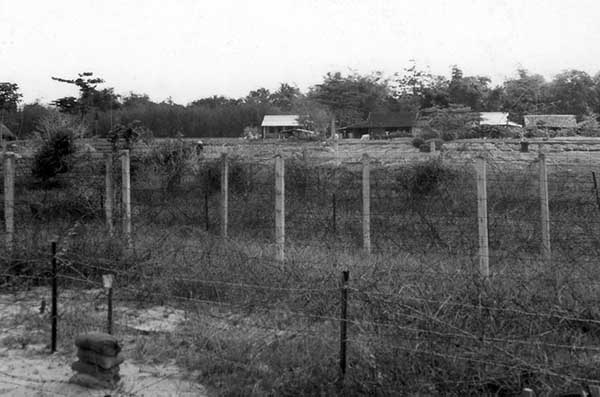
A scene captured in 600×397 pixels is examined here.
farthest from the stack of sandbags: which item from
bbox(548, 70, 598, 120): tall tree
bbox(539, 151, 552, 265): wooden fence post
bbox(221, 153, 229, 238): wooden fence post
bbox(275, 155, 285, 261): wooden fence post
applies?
bbox(548, 70, 598, 120): tall tree

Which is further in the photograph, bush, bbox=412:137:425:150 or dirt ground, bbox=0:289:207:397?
bush, bbox=412:137:425:150

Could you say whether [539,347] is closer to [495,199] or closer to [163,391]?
[163,391]

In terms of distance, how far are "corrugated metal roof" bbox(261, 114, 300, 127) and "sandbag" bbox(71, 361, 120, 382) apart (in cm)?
3400

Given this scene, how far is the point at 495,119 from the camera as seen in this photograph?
107 feet

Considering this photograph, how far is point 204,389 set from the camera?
5129 mm

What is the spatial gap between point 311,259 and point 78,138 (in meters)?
13.6

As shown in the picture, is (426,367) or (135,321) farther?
(135,321)

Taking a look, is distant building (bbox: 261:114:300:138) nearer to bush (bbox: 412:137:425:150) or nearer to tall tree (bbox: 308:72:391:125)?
tall tree (bbox: 308:72:391:125)

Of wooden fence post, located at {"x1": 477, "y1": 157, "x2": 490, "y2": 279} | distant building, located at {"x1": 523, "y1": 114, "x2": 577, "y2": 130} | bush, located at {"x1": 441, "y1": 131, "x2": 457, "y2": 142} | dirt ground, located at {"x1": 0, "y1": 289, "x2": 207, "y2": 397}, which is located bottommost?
dirt ground, located at {"x1": 0, "y1": 289, "x2": 207, "y2": 397}

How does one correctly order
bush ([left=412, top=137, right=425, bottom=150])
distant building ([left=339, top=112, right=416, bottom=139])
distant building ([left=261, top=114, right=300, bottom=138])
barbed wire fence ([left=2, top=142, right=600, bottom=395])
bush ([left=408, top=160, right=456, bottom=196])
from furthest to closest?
distant building ([left=261, top=114, right=300, bottom=138])
distant building ([left=339, top=112, right=416, bottom=139])
bush ([left=412, top=137, right=425, bottom=150])
bush ([left=408, top=160, right=456, bottom=196])
barbed wire fence ([left=2, top=142, right=600, bottom=395])

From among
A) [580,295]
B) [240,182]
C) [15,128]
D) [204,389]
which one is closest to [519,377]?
[580,295]

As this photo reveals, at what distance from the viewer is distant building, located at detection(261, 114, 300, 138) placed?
128 ft

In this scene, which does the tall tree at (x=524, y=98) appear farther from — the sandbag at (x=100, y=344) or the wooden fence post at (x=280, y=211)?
the sandbag at (x=100, y=344)

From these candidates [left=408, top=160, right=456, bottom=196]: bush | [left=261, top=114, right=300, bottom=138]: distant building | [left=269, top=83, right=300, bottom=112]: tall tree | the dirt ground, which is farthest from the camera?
[left=269, top=83, right=300, bottom=112]: tall tree
